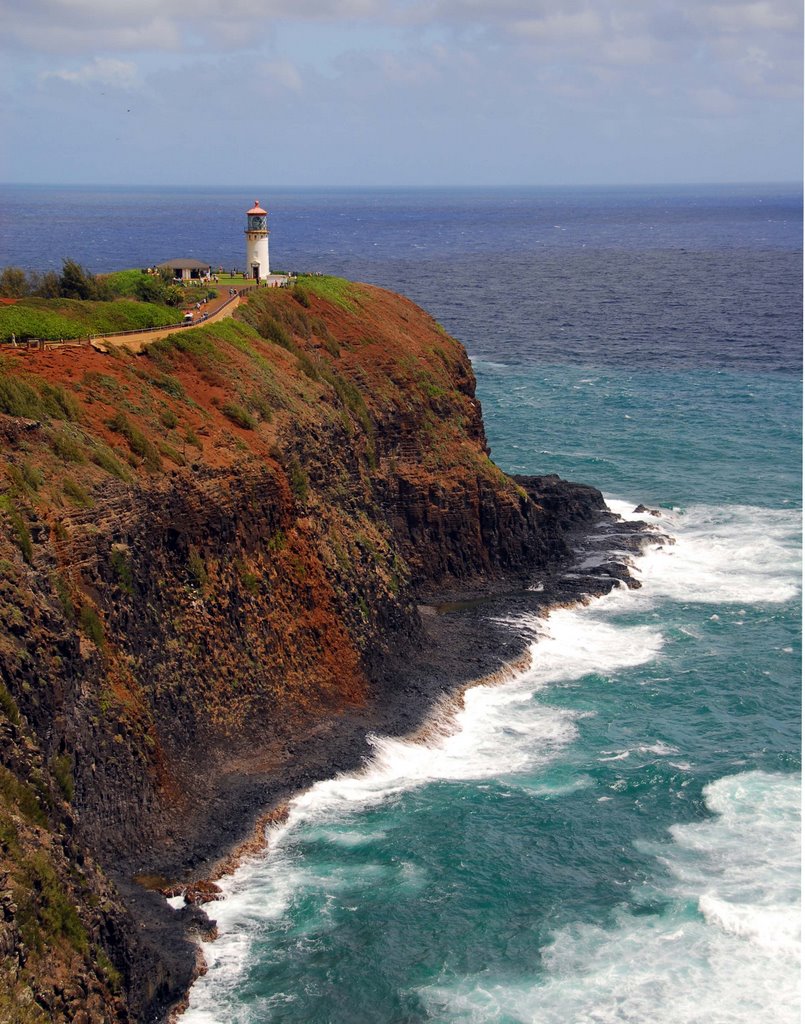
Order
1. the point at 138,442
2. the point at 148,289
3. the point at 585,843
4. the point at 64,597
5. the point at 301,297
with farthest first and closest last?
1. the point at 301,297
2. the point at 148,289
3. the point at 138,442
4. the point at 585,843
5. the point at 64,597

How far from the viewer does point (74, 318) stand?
59250mm

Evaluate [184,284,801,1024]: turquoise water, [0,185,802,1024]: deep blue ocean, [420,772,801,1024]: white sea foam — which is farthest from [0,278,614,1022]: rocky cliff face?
[420,772,801,1024]: white sea foam

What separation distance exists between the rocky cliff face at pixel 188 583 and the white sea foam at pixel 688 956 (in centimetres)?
1022

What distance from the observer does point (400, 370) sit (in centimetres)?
7112

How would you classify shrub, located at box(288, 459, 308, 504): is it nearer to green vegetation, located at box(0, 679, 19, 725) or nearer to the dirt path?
the dirt path

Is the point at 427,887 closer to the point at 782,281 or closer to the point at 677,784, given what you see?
the point at 677,784

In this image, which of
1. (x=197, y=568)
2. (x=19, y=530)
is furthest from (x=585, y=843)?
(x=19, y=530)

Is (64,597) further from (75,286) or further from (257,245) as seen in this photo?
(257,245)

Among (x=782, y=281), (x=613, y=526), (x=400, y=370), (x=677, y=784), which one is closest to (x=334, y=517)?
(x=400, y=370)

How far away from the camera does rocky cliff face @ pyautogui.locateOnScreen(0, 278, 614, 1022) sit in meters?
36.1

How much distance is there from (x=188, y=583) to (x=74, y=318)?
16324 millimetres

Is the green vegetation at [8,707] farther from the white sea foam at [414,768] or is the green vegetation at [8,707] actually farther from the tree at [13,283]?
the tree at [13,283]

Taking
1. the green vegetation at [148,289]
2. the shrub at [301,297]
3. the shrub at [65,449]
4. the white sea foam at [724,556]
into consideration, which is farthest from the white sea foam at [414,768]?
the green vegetation at [148,289]

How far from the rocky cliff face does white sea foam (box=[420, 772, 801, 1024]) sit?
1022 cm
